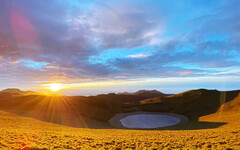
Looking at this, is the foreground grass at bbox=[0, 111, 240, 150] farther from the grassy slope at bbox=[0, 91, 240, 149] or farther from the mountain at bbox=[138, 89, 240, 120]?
the mountain at bbox=[138, 89, 240, 120]

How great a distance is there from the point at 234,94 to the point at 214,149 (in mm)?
58772

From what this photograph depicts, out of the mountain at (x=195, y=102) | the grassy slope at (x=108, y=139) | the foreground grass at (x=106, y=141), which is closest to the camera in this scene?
the foreground grass at (x=106, y=141)

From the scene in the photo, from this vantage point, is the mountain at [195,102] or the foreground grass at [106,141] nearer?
the foreground grass at [106,141]

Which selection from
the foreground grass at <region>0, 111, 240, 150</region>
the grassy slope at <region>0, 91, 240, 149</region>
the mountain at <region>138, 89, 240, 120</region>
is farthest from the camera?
the mountain at <region>138, 89, 240, 120</region>

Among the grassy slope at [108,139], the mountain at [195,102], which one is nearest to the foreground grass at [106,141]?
the grassy slope at [108,139]

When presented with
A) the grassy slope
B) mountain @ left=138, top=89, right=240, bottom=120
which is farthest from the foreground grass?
mountain @ left=138, top=89, right=240, bottom=120

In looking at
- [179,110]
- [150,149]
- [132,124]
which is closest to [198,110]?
[179,110]

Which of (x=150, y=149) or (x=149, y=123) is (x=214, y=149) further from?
(x=149, y=123)

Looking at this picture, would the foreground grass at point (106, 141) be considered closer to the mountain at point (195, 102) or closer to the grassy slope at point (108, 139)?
the grassy slope at point (108, 139)

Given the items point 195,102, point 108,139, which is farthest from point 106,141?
point 195,102

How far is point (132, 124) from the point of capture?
39.2m

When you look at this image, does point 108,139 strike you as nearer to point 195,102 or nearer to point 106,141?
point 106,141

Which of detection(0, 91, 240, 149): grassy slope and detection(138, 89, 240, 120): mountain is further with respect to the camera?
detection(138, 89, 240, 120): mountain

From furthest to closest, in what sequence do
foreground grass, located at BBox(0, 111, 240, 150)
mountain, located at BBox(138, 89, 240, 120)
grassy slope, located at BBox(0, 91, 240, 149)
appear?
mountain, located at BBox(138, 89, 240, 120), grassy slope, located at BBox(0, 91, 240, 149), foreground grass, located at BBox(0, 111, 240, 150)
